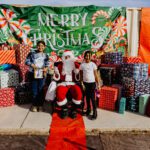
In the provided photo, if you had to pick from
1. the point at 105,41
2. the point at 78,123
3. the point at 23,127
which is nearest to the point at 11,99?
the point at 23,127

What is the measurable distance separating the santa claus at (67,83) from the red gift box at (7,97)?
141cm

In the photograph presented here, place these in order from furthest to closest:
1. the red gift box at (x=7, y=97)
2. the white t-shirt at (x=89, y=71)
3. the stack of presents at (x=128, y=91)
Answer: the red gift box at (x=7, y=97) < the stack of presents at (x=128, y=91) < the white t-shirt at (x=89, y=71)

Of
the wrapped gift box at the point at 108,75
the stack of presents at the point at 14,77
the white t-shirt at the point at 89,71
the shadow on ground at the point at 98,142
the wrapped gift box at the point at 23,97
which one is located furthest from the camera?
the wrapped gift box at the point at 108,75

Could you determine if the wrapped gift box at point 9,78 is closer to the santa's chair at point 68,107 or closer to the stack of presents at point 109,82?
the stack of presents at point 109,82

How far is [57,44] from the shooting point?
31.8 ft

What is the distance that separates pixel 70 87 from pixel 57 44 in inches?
116

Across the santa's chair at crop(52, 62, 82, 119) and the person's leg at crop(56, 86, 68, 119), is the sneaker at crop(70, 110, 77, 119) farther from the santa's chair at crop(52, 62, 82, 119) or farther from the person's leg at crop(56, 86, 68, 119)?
the person's leg at crop(56, 86, 68, 119)

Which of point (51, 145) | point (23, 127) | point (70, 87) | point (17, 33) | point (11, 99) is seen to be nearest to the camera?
point (51, 145)

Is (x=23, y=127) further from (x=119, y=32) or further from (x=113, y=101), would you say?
(x=119, y=32)

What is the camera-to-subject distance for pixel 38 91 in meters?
7.60

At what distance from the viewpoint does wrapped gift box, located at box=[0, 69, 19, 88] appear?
810cm

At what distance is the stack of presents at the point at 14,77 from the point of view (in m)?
7.81

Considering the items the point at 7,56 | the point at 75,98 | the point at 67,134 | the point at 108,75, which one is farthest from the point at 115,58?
the point at 67,134

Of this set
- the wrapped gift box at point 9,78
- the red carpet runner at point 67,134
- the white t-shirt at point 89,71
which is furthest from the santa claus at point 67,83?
the wrapped gift box at point 9,78
